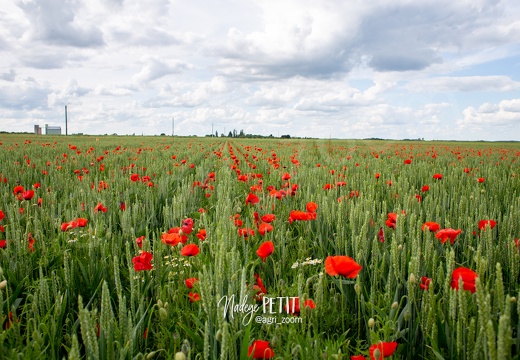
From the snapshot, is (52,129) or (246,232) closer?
(246,232)

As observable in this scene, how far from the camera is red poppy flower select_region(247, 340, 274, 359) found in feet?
3.67

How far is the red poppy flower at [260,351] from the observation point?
1.12m

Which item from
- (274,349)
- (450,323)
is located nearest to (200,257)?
(274,349)

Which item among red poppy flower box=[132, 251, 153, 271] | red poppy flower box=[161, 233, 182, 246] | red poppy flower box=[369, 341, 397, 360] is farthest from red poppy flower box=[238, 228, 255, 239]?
red poppy flower box=[369, 341, 397, 360]

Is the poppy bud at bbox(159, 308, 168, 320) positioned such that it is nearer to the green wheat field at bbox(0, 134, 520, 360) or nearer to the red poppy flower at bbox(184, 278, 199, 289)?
the green wheat field at bbox(0, 134, 520, 360)

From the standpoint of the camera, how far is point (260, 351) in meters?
1.14

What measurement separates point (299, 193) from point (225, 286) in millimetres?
2159

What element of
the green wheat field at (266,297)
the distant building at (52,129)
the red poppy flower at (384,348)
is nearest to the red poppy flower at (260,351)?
the green wheat field at (266,297)

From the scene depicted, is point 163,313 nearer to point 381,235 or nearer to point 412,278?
point 412,278

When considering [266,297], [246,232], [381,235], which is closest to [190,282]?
[266,297]

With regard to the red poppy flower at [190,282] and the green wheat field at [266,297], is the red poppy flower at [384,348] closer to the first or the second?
the green wheat field at [266,297]

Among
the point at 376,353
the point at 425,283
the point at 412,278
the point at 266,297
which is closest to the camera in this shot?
the point at 376,353

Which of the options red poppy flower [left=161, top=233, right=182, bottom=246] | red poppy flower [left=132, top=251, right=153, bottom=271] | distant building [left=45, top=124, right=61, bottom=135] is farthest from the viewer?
distant building [left=45, top=124, right=61, bottom=135]

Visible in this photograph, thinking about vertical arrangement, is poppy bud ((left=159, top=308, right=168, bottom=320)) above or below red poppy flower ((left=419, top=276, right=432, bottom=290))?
below
